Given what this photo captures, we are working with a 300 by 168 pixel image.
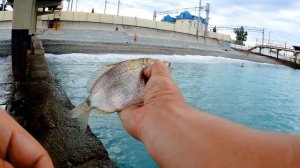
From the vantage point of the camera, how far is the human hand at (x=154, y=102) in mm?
1608

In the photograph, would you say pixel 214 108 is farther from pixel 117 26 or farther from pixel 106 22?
pixel 117 26

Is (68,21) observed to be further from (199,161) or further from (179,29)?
(199,161)

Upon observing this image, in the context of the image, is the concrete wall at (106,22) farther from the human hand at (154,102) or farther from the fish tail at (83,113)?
the human hand at (154,102)

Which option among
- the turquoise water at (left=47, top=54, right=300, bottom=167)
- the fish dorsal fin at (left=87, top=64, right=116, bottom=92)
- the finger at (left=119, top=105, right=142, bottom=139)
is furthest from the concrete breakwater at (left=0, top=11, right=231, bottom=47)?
the finger at (left=119, top=105, right=142, bottom=139)

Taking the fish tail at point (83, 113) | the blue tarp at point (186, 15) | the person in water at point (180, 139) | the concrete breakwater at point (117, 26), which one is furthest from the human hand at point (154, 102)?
the blue tarp at point (186, 15)

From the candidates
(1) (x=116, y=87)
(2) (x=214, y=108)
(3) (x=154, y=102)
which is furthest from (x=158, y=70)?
(2) (x=214, y=108)

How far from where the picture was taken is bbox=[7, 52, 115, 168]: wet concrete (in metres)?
4.50

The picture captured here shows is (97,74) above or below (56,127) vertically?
above

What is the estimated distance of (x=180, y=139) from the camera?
133cm

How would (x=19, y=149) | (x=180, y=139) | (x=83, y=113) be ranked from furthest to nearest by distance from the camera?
(x=83, y=113) < (x=19, y=149) < (x=180, y=139)

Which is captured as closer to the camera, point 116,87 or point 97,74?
point 116,87

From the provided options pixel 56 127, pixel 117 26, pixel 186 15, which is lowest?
pixel 56 127

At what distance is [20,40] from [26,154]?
35.4ft

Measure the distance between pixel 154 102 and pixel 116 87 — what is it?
0.65 metres
